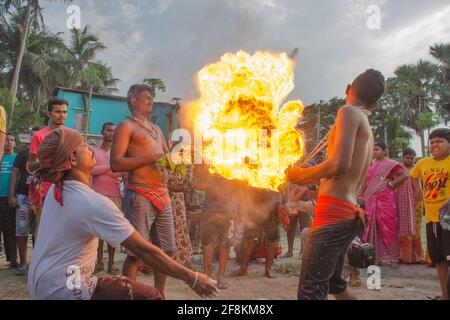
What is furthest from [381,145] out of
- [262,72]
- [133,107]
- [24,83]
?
[24,83]

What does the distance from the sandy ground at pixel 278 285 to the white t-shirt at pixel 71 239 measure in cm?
261

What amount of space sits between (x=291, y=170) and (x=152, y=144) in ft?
5.03

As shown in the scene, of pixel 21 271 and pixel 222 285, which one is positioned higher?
pixel 21 271

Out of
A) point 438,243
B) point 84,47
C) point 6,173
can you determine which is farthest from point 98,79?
point 438,243

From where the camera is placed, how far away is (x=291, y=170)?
317cm

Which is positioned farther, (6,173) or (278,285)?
(6,173)

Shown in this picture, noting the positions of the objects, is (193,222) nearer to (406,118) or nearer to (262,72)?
(262,72)

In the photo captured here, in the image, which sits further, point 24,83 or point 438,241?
point 24,83

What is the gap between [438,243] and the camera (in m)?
4.56

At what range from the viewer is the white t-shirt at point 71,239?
2080 mm

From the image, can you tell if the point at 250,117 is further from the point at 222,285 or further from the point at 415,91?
the point at 415,91

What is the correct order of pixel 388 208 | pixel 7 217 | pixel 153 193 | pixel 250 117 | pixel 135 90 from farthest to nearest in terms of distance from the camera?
1. pixel 388 208
2. pixel 7 217
3. pixel 250 117
4. pixel 135 90
5. pixel 153 193

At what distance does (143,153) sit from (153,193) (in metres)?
0.42
